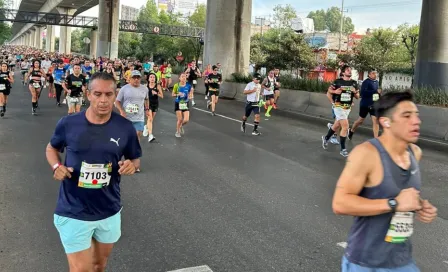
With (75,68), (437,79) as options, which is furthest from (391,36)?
(75,68)

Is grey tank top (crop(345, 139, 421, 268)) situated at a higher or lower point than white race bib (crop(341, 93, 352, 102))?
lower

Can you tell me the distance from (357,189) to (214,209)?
12.7 feet

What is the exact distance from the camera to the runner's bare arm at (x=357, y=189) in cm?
262

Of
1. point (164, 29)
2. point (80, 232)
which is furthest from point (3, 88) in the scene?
point (164, 29)

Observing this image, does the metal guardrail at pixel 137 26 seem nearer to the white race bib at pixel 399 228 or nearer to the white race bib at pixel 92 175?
the white race bib at pixel 92 175

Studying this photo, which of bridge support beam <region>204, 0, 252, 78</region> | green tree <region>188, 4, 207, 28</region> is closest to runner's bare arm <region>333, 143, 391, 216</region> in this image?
bridge support beam <region>204, 0, 252, 78</region>

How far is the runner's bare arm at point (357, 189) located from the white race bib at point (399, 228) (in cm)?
12

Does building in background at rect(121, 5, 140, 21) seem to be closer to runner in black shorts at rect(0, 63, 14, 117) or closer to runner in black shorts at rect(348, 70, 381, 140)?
runner in black shorts at rect(0, 63, 14, 117)

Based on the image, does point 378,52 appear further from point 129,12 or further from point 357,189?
point 129,12

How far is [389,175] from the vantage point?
2.65 meters

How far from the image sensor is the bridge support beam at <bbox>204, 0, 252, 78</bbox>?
90.5 feet

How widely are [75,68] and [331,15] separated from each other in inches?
6864

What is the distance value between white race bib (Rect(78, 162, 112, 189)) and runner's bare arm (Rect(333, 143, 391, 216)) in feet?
5.69

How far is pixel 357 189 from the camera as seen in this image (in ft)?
8.79
